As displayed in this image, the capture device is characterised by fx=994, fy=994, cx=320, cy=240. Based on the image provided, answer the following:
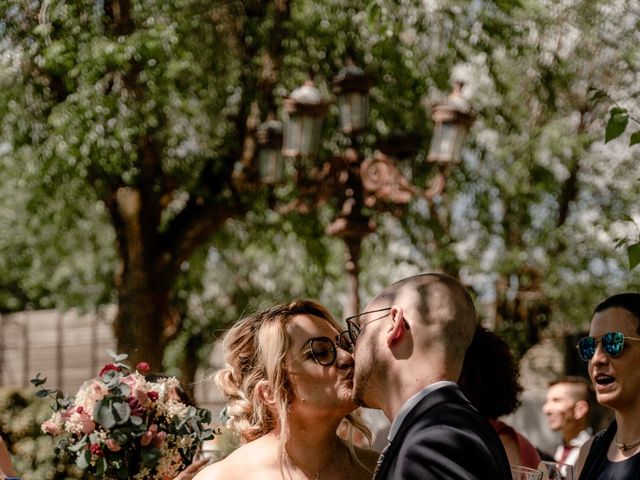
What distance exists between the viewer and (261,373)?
12.6 ft

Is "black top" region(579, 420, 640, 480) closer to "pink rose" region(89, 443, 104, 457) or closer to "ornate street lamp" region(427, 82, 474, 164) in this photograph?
"pink rose" region(89, 443, 104, 457)

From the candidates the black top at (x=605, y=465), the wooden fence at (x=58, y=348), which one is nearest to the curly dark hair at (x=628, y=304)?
the black top at (x=605, y=465)

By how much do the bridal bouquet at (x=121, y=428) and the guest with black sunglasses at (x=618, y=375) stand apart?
5.61 feet

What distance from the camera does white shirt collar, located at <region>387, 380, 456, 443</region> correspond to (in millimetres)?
2669

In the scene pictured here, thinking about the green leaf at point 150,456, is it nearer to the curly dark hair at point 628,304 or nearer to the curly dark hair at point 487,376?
the curly dark hair at point 487,376

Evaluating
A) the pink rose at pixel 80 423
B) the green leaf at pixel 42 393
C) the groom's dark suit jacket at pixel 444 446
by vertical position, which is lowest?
the pink rose at pixel 80 423

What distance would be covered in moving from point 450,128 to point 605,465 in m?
6.20

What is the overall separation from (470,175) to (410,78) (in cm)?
354

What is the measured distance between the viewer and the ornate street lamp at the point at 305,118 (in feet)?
30.6

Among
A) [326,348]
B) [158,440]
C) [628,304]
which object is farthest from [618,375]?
[158,440]

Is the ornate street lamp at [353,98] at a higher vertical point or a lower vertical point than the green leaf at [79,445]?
higher

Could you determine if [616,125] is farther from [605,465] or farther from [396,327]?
[396,327]

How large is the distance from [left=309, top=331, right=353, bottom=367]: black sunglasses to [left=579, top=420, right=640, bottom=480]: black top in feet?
3.81

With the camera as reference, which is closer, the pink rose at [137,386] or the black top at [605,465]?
the black top at [605,465]
